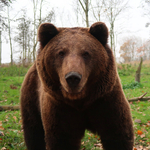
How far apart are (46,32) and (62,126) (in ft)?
4.55

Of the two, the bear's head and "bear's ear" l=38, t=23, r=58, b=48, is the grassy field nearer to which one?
the bear's head

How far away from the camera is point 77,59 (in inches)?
75.9

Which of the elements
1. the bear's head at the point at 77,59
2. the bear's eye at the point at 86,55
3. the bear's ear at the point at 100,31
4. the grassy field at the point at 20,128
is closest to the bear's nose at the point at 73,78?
the bear's head at the point at 77,59

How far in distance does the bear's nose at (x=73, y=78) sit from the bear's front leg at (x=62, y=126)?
69 cm

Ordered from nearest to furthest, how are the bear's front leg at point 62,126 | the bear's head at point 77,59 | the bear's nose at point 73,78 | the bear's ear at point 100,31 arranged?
the bear's nose at point 73,78
the bear's head at point 77,59
the bear's ear at point 100,31
the bear's front leg at point 62,126

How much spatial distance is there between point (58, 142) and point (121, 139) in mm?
927

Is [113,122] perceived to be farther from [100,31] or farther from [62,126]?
[100,31]

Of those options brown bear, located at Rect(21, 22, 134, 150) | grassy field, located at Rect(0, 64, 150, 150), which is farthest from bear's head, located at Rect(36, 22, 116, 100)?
grassy field, located at Rect(0, 64, 150, 150)

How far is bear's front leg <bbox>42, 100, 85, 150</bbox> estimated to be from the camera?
2.40 metres

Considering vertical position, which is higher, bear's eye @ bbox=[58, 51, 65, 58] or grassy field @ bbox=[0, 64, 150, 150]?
bear's eye @ bbox=[58, 51, 65, 58]

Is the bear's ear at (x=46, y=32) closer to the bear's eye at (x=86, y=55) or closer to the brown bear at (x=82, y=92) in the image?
the brown bear at (x=82, y=92)

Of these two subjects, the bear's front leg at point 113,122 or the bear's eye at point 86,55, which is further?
the bear's front leg at point 113,122

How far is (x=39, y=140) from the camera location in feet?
12.2

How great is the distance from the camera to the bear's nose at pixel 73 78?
66.7 inches
